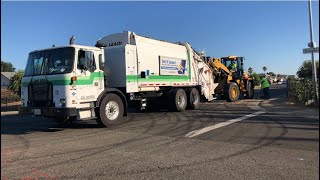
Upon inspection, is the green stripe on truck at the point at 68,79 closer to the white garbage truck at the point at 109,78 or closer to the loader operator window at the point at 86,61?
the white garbage truck at the point at 109,78

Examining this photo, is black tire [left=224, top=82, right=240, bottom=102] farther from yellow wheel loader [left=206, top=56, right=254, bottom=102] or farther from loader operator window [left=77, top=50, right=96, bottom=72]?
loader operator window [left=77, top=50, right=96, bottom=72]

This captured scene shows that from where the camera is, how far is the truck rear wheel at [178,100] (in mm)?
16375

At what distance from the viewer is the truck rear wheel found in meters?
16.4

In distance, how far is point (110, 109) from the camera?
40.3ft

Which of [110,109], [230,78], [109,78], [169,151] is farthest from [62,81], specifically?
[230,78]

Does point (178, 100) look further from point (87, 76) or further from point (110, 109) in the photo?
point (87, 76)

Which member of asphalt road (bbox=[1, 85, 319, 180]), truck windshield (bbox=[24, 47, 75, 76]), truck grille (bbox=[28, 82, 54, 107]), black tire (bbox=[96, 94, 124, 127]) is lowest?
asphalt road (bbox=[1, 85, 319, 180])

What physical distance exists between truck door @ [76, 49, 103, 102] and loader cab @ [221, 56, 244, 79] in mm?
13389

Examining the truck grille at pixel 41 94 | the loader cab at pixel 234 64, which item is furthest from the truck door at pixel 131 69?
the loader cab at pixel 234 64

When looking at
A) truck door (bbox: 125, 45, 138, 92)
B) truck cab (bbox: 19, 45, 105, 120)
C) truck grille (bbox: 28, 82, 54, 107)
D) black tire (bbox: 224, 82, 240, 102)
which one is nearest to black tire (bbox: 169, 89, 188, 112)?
truck door (bbox: 125, 45, 138, 92)

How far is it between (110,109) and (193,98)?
646 cm

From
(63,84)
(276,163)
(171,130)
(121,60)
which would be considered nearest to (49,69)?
(63,84)

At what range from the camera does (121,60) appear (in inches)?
525

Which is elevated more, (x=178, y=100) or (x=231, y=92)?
(x=231, y=92)
